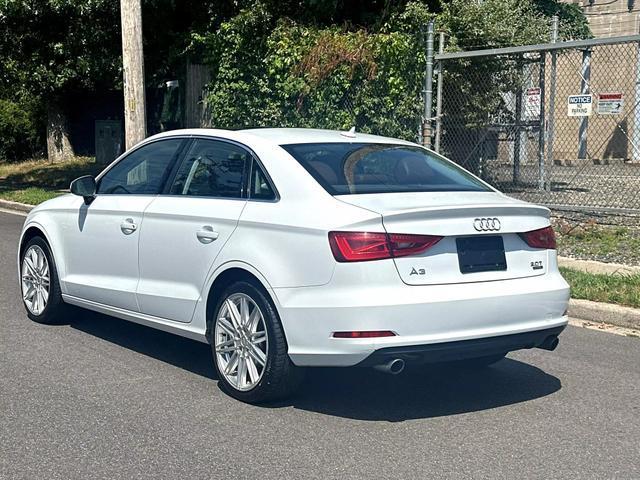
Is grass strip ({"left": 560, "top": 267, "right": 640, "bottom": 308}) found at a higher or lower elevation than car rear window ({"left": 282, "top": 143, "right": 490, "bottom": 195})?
lower

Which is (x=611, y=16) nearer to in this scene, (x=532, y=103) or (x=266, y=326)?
(x=532, y=103)

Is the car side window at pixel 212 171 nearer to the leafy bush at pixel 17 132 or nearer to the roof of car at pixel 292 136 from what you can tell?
the roof of car at pixel 292 136

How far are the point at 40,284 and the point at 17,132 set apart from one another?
22493 mm

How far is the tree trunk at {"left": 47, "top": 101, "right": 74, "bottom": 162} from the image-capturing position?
26.1m

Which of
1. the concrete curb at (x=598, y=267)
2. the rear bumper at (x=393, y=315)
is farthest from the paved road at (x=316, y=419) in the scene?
the concrete curb at (x=598, y=267)

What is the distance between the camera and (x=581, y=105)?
11.2m

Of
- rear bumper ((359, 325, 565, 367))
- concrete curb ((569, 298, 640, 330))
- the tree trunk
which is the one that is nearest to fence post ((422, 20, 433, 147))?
concrete curb ((569, 298, 640, 330))

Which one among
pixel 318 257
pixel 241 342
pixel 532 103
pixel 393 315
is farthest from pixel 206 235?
pixel 532 103

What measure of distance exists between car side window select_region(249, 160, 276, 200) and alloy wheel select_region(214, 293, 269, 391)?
617 mm

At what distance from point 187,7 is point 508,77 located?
7884 millimetres

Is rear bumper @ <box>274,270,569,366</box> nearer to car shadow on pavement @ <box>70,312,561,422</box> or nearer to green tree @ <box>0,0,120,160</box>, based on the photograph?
car shadow on pavement @ <box>70,312,561,422</box>

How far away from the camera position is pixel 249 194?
562cm

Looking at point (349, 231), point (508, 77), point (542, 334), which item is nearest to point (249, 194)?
point (349, 231)

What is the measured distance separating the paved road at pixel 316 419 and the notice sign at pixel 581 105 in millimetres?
4978
